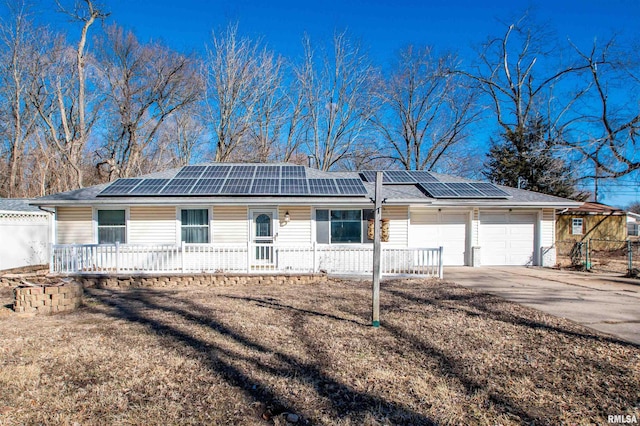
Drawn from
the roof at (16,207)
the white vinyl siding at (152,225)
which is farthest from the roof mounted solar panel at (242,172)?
the roof at (16,207)

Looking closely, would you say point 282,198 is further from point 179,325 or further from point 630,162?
point 630,162

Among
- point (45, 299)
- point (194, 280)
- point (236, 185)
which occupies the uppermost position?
point (236, 185)

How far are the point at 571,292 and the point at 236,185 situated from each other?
371 inches

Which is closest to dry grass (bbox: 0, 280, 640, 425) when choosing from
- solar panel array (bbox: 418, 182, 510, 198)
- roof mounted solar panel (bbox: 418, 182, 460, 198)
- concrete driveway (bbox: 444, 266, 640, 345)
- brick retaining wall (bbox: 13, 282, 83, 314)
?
brick retaining wall (bbox: 13, 282, 83, 314)

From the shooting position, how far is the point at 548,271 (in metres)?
11.2

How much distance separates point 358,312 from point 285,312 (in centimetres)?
131

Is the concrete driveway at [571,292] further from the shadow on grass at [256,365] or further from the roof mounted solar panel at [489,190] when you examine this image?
the shadow on grass at [256,365]

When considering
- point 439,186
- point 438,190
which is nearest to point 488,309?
point 438,190

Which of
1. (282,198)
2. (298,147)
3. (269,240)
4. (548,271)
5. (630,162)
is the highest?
(298,147)

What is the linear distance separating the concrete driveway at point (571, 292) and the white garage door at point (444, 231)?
80 cm

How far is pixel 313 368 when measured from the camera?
12.6 ft

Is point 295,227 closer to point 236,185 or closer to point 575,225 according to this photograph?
point 236,185

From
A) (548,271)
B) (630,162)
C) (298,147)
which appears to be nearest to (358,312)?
(548,271)

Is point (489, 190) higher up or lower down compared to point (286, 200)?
A: higher up
